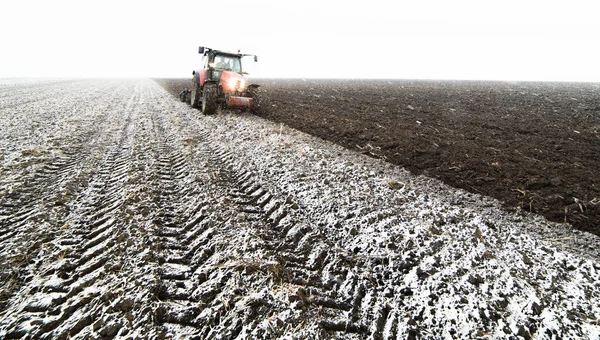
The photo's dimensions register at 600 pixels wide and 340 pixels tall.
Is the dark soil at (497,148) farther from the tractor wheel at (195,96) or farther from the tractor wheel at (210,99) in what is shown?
the tractor wheel at (195,96)

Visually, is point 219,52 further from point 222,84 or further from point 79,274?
point 79,274

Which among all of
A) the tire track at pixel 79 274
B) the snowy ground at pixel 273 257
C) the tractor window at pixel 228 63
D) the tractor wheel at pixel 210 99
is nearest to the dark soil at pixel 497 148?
the snowy ground at pixel 273 257

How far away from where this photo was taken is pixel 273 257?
8.34 ft

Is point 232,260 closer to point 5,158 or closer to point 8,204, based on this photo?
point 8,204

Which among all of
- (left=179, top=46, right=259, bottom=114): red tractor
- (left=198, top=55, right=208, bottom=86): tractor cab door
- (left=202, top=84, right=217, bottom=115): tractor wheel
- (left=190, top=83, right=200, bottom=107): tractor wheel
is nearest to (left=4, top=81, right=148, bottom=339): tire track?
(left=202, top=84, right=217, bottom=115): tractor wheel

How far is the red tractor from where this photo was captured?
9.49 m

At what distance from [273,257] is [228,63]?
9774 mm

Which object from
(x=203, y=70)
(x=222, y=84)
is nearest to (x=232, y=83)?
(x=222, y=84)

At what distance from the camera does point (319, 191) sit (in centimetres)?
394

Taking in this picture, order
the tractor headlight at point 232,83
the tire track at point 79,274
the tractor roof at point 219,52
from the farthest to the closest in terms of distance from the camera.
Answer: the tractor roof at point 219,52 < the tractor headlight at point 232,83 < the tire track at point 79,274

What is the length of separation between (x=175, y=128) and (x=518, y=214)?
7.63 m

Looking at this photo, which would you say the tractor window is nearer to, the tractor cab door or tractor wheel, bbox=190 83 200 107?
the tractor cab door

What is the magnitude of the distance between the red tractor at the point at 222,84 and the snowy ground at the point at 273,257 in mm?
5279

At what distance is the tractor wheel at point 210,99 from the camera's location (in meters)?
9.33
